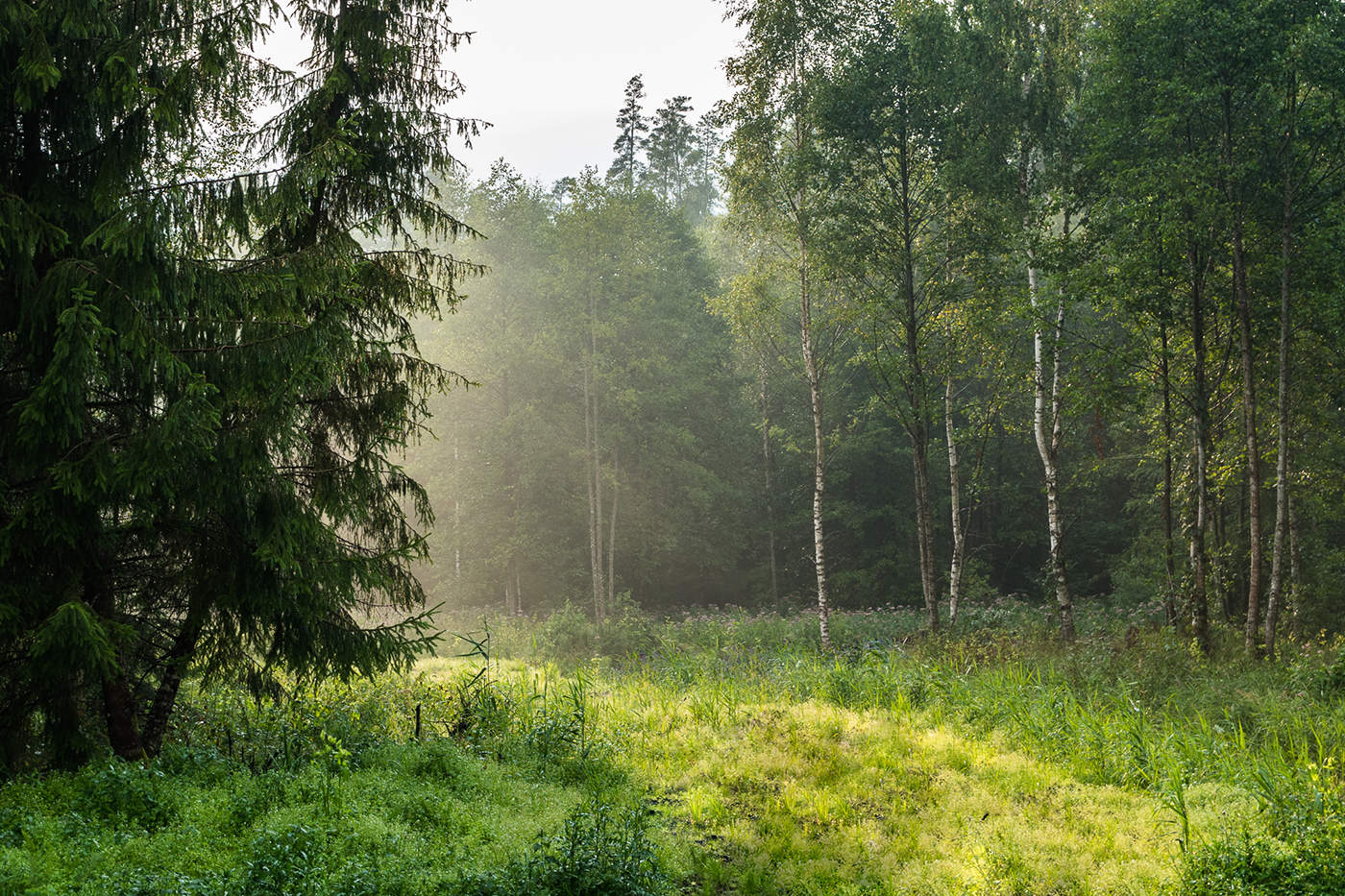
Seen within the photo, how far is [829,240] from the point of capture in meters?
14.6

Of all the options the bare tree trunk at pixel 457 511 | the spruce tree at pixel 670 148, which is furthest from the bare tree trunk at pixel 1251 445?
the spruce tree at pixel 670 148

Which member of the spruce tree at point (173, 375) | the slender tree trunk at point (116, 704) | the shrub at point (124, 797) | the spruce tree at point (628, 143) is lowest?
the shrub at point (124, 797)

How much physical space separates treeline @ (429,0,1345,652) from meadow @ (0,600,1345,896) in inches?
200

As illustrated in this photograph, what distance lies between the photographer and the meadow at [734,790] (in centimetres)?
460

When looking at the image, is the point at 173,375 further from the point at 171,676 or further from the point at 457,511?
the point at 457,511

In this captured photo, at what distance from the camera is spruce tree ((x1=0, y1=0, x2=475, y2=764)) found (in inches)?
201

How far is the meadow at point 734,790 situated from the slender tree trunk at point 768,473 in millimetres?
15943

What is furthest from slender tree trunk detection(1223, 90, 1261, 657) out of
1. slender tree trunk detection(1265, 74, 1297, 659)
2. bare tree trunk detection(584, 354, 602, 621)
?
bare tree trunk detection(584, 354, 602, 621)

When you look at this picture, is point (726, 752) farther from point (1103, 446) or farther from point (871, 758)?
point (1103, 446)

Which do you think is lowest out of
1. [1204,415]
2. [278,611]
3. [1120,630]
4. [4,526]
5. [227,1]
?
[1120,630]

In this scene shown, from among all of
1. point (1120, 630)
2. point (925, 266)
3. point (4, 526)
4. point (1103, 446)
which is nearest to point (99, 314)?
point (4, 526)

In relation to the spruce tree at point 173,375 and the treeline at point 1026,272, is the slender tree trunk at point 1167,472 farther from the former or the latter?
the spruce tree at point 173,375

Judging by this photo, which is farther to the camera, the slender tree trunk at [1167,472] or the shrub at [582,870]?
the slender tree trunk at [1167,472]

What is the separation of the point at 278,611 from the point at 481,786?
209 centimetres
